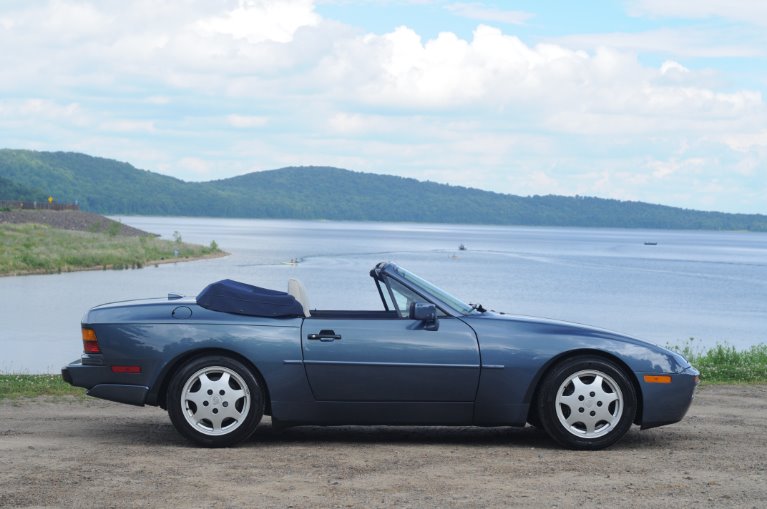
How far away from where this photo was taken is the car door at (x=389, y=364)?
8.24 meters

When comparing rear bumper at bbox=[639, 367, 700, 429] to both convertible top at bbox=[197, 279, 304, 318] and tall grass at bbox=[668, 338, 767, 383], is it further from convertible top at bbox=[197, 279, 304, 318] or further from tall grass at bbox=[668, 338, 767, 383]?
tall grass at bbox=[668, 338, 767, 383]

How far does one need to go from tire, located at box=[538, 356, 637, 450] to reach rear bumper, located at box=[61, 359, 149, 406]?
10.0 feet

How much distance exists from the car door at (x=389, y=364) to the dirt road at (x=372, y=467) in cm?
43

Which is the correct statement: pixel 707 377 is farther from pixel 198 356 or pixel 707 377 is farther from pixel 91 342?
pixel 91 342

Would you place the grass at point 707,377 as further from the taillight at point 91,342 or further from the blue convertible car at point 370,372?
the blue convertible car at point 370,372

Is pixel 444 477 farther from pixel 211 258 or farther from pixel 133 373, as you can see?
pixel 211 258

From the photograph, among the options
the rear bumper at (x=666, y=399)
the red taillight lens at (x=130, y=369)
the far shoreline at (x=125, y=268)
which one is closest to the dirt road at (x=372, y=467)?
the rear bumper at (x=666, y=399)

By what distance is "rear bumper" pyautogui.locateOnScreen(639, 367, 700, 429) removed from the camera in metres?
8.39

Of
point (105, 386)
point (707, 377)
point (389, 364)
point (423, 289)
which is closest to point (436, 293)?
point (423, 289)

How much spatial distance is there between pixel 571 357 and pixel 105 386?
358 centimetres

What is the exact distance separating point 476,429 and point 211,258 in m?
92.9

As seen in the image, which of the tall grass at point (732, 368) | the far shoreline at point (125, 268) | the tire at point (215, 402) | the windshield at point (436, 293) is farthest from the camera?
the far shoreline at point (125, 268)

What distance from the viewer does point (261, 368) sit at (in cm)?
826

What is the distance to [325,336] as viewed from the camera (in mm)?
8281
